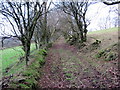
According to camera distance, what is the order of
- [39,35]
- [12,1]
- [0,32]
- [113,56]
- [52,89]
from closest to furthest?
[52,89] < [0,32] < [12,1] < [113,56] < [39,35]

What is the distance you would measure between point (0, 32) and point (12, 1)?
8.00 ft

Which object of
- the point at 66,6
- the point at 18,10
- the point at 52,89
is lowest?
the point at 52,89

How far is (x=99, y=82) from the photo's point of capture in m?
6.02

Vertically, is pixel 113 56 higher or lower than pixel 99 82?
higher

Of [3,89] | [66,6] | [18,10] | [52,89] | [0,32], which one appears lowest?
[52,89]

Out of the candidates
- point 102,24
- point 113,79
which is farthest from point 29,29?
point 102,24

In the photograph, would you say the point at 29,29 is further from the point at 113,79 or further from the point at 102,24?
the point at 102,24

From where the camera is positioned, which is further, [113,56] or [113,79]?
[113,56]

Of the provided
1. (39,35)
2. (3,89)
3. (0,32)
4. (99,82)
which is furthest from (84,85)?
(39,35)

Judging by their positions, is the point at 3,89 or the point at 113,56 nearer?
the point at 3,89

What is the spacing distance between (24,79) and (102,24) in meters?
66.2

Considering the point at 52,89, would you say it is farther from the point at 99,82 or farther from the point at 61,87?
the point at 99,82

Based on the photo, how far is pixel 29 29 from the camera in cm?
834

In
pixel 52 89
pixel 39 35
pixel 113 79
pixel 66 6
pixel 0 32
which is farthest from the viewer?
pixel 39 35
